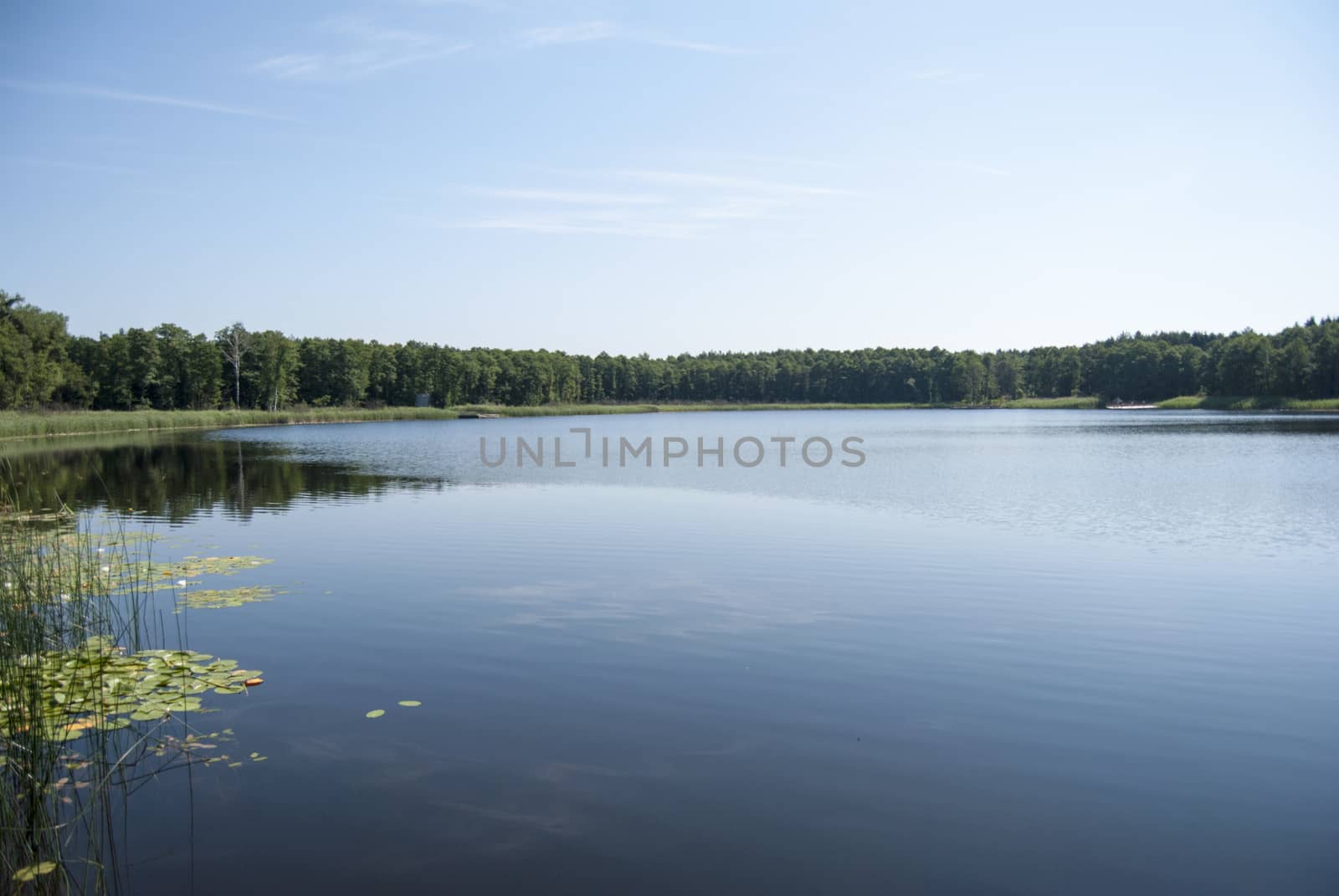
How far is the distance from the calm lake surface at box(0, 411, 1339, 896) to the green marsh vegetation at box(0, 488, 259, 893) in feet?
0.79

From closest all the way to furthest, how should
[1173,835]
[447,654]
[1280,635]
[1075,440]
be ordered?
[1173,835] < [447,654] < [1280,635] < [1075,440]

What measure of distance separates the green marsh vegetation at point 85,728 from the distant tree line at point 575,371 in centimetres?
5919

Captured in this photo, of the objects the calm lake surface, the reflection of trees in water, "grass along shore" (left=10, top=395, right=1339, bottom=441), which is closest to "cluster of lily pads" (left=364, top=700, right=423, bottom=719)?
the calm lake surface

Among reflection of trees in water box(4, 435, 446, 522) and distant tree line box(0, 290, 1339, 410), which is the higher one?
distant tree line box(0, 290, 1339, 410)

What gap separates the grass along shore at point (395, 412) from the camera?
159 feet

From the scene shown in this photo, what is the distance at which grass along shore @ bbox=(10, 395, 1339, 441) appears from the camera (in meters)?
48.6

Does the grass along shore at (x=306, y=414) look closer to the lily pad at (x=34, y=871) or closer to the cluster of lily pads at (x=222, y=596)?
the cluster of lily pads at (x=222, y=596)

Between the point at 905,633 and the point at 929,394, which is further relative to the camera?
the point at 929,394

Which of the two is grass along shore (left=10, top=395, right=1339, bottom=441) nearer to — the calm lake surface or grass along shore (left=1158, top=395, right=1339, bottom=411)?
grass along shore (left=1158, top=395, right=1339, bottom=411)

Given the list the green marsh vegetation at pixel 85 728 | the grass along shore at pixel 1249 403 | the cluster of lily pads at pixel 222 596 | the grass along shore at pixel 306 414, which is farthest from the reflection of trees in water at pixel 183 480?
the grass along shore at pixel 1249 403

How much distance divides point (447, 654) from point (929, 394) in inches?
5274

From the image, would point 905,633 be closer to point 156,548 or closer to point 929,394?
point 156,548

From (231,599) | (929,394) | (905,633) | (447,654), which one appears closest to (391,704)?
(447,654)

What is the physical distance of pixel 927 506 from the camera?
18484 millimetres
